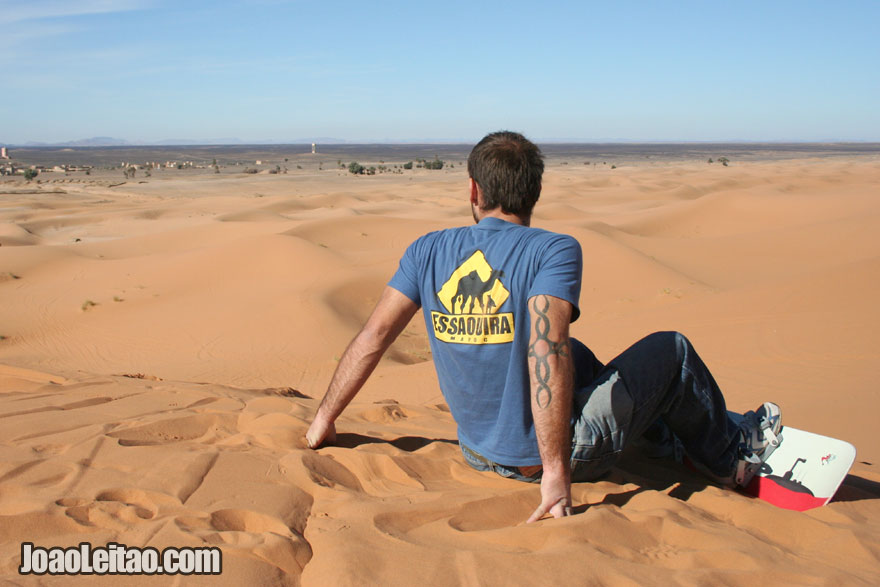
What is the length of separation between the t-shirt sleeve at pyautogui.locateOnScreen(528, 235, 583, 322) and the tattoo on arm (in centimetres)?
4

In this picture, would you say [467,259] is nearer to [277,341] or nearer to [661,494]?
[661,494]

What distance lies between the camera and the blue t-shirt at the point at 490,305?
2520 millimetres

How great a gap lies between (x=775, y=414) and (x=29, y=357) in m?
8.47

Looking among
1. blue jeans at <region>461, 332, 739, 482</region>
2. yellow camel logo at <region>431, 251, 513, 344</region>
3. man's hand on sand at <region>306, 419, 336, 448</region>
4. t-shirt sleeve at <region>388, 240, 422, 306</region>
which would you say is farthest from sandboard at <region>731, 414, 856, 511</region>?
man's hand on sand at <region>306, 419, 336, 448</region>

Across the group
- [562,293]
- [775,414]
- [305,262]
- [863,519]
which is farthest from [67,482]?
[305,262]

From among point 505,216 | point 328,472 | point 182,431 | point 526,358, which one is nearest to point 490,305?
point 526,358

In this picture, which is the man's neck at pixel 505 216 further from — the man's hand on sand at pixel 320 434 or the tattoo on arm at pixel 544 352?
the man's hand on sand at pixel 320 434

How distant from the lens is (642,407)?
8.76ft

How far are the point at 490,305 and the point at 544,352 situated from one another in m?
0.27

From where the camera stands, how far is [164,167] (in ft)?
180

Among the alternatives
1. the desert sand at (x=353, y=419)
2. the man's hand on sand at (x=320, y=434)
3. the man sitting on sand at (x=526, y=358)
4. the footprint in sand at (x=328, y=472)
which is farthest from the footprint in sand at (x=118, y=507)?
the man sitting on sand at (x=526, y=358)

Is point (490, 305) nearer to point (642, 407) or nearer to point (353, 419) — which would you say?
point (642, 407)

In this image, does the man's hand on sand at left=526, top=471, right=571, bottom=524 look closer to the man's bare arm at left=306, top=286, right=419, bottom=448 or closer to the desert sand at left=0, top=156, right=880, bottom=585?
the desert sand at left=0, top=156, right=880, bottom=585

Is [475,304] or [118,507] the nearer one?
[118,507]
